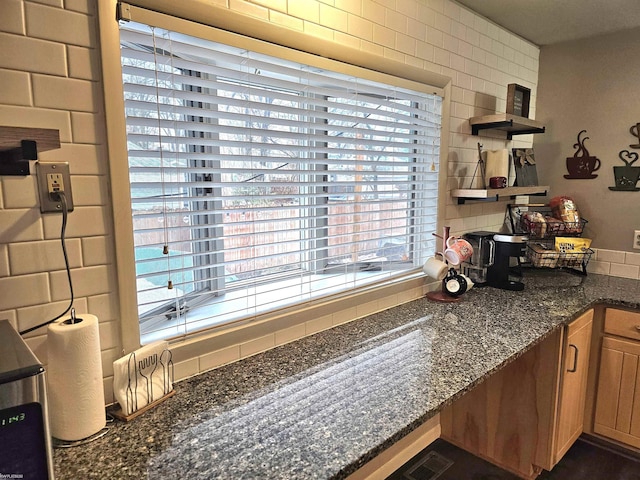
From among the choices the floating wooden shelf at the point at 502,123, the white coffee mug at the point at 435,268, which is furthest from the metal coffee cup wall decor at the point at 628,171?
the white coffee mug at the point at 435,268

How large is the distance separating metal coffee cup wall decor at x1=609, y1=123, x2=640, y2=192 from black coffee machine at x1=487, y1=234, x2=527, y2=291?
0.82 m

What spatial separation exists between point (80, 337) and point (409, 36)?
180 cm

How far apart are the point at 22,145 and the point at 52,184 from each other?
11cm

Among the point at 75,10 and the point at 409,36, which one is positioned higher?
the point at 409,36

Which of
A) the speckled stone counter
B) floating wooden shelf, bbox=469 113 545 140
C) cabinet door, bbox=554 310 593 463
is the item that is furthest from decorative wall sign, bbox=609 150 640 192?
the speckled stone counter

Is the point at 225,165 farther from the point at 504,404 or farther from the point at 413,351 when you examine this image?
the point at 504,404

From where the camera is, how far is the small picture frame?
A: 2.43 meters

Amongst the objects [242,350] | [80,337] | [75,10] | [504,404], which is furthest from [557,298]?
[75,10]

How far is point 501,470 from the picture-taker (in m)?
2.16

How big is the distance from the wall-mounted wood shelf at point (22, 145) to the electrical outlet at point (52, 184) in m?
0.03

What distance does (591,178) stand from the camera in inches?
109

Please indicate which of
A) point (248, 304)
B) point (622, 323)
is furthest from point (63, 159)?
point (622, 323)

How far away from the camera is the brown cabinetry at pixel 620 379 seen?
2156mm

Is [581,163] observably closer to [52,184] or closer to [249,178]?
[249,178]
